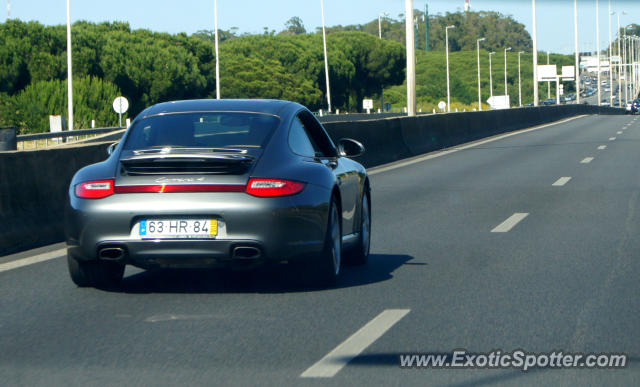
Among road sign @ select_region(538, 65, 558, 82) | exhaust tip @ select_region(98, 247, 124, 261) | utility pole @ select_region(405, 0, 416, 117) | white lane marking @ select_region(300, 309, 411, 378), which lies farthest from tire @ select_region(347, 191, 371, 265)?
road sign @ select_region(538, 65, 558, 82)

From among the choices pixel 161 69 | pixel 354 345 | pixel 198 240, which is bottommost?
pixel 354 345

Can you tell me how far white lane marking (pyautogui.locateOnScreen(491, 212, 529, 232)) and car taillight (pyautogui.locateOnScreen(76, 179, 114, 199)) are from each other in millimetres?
5439

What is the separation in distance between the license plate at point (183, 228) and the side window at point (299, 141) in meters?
1.04

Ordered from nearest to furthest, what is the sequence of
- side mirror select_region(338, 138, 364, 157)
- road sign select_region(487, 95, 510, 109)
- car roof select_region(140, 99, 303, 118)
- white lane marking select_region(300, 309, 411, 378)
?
white lane marking select_region(300, 309, 411, 378)
car roof select_region(140, 99, 303, 118)
side mirror select_region(338, 138, 364, 157)
road sign select_region(487, 95, 510, 109)

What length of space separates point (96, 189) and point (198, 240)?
0.82 meters

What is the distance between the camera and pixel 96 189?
25.3 ft

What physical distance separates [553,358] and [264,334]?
168 centimetres

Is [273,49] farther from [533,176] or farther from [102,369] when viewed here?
[102,369]

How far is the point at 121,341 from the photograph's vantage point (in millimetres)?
6461

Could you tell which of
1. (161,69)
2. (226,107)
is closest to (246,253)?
(226,107)

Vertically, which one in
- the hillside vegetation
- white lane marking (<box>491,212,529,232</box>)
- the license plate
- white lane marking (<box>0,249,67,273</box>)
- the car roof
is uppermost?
the hillside vegetation

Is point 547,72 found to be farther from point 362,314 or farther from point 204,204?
point 362,314

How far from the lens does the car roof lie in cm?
857

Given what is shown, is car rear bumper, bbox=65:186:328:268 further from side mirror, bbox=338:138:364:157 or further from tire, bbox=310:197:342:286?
side mirror, bbox=338:138:364:157
